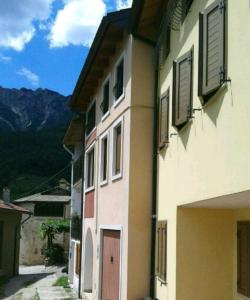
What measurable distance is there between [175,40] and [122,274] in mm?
5578

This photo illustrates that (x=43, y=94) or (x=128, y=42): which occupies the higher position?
(x=43, y=94)

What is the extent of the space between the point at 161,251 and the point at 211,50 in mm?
4869

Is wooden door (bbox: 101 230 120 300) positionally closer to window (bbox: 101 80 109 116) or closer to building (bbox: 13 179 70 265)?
window (bbox: 101 80 109 116)

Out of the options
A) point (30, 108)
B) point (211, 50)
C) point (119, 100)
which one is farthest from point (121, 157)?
point (30, 108)

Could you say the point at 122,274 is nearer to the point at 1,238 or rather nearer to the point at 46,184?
the point at 1,238

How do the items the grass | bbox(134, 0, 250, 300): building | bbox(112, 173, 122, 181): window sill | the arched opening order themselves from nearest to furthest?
bbox(134, 0, 250, 300): building
bbox(112, 173, 122, 181): window sill
the arched opening
the grass

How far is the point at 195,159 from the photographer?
840 centimetres

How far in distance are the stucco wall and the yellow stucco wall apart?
2175cm

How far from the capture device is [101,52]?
15625 mm

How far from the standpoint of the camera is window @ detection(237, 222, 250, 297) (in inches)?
348

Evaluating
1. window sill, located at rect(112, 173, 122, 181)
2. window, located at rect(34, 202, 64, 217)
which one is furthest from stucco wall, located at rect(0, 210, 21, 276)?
window sill, located at rect(112, 173, 122, 181)

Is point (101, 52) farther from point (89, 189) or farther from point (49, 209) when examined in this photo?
point (49, 209)

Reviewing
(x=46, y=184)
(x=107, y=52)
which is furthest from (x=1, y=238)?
(x=46, y=184)

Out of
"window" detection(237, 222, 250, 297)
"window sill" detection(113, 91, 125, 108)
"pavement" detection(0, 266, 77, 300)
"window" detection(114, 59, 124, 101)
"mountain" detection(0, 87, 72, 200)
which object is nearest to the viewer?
"window" detection(237, 222, 250, 297)
